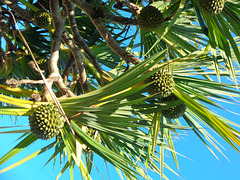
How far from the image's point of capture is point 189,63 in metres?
1.07

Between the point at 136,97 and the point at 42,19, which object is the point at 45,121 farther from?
the point at 42,19

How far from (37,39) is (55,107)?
1293 millimetres

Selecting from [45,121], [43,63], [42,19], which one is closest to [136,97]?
[45,121]

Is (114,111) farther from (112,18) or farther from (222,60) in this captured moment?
(112,18)

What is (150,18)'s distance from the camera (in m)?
1.23

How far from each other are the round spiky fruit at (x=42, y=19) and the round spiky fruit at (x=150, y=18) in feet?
1.83

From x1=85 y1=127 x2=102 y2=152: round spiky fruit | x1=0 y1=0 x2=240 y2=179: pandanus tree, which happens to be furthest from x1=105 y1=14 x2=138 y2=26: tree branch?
x1=85 y1=127 x2=102 y2=152: round spiky fruit

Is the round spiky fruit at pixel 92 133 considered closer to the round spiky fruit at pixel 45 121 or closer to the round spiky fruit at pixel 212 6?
the round spiky fruit at pixel 45 121

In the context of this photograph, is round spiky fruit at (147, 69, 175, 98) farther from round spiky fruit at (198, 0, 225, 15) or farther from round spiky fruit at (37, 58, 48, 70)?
round spiky fruit at (37, 58, 48, 70)

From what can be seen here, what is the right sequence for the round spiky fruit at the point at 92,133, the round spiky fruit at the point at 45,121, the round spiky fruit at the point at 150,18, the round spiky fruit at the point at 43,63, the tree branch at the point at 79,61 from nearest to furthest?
the round spiky fruit at the point at 45,121, the round spiky fruit at the point at 92,133, the round spiky fruit at the point at 150,18, the tree branch at the point at 79,61, the round spiky fruit at the point at 43,63

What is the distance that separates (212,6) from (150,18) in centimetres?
27

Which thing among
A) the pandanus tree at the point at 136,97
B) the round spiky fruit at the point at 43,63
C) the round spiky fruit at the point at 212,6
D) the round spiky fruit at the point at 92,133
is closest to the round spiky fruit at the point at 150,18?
the pandanus tree at the point at 136,97

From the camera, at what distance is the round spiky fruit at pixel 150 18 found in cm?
123

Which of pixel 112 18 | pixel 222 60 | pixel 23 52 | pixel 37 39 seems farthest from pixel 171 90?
pixel 37 39
